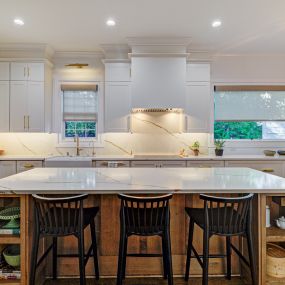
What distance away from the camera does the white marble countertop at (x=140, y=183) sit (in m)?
2.05

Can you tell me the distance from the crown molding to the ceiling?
127 millimetres

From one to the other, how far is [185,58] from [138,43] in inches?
32.3

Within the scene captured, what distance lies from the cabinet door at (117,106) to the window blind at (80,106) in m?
0.52

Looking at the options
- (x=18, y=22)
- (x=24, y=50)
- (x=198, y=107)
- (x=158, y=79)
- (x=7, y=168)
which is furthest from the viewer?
(x=198, y=107)

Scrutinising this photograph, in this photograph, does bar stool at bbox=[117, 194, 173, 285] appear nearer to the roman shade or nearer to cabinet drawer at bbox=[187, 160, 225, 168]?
cabinet drawer at bbox=[187, 160, 225, 168]

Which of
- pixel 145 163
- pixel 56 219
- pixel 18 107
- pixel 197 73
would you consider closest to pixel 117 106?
pixel 145 163

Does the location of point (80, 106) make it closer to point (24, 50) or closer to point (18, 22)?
A: point (24, 50)

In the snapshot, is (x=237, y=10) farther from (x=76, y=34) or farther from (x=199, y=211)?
(x=199, y=211)

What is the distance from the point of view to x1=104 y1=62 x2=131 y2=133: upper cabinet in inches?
182

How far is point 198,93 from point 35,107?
2854mm

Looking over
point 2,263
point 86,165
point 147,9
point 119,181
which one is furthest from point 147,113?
point 2,263

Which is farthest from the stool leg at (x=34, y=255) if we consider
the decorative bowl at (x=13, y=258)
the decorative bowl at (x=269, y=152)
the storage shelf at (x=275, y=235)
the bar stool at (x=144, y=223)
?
the decorative bowl at (x=269, y=152)

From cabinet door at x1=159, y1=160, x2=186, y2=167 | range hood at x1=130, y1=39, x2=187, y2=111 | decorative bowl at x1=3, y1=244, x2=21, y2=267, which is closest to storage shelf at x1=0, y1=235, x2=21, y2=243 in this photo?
decorative bowl at x1=3, y1=244, x2=21, y2=267

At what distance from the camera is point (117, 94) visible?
4625 mm
